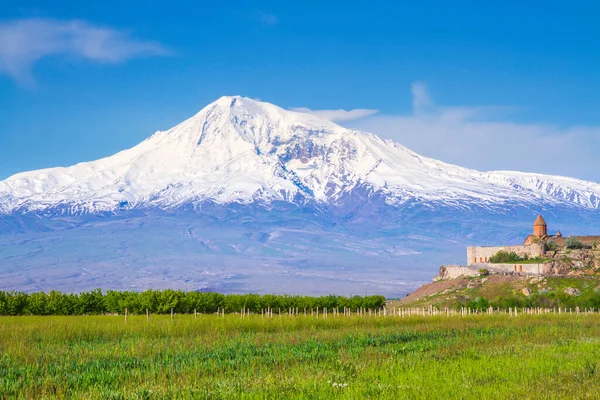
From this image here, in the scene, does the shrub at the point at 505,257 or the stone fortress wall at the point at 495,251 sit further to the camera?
the shrub at the point at 505,257

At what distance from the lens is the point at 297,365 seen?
77.6ft

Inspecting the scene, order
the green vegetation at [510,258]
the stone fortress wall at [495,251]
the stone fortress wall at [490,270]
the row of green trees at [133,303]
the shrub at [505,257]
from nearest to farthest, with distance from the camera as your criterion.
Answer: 1. the row of green trees at [133,303]
2. the stone fortress wall at [490,270]
3. the green vegetation at [510,258]
4. the stone fortress wall at [495,251]
5. the shrub at [505,257]

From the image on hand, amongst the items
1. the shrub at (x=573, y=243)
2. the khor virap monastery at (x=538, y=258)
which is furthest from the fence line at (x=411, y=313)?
the shrub at (x=573, y=243)

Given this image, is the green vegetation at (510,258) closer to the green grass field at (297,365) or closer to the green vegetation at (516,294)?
the green vegetation at (516,294)

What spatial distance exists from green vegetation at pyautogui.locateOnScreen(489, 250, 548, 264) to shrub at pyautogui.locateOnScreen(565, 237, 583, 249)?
6.13 meters

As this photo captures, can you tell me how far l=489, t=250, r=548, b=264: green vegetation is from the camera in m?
98.9

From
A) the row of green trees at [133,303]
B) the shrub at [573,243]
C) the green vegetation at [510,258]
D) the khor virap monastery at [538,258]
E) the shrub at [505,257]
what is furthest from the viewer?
the shrub at [573,243]

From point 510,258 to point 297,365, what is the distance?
281ft

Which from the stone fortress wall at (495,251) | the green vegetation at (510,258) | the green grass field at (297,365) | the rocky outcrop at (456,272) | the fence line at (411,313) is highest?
the stone fortress wall at (495,251)

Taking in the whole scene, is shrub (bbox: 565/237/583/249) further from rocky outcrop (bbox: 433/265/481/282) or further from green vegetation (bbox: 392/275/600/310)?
green vegetation (bbox: 392/275/600/310)

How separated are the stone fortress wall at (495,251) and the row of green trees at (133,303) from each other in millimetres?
41294

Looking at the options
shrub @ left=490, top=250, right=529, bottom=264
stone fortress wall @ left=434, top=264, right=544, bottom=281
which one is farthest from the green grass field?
shrub @ left=490, top=250, right=529, bottom=264

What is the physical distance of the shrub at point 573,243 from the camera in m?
103

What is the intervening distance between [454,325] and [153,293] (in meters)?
33.0
